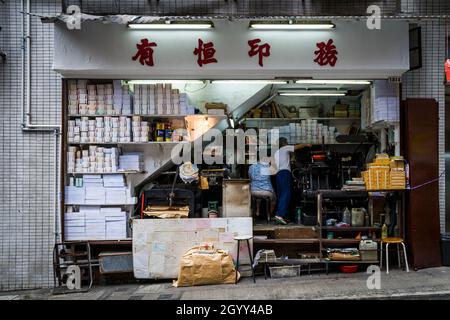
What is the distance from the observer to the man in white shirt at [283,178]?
450 inches

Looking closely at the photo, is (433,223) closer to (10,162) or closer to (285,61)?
(285,61)

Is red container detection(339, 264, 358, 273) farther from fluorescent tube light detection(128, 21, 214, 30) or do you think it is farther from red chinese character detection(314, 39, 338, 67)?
fluorescent tube light detection(128, 21, 214, 30)

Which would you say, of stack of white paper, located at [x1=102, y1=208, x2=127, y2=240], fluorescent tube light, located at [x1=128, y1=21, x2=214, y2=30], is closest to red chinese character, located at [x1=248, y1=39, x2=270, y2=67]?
fluorescent tube light, located at [x1=128, y1=21, x2=214, y2=30]

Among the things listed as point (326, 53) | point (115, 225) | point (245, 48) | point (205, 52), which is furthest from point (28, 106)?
point (326, 53)

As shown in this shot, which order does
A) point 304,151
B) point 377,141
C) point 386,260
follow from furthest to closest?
1. point 304,151
2. point 377,141
3. point 386,260

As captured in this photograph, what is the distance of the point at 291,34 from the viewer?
387 inches

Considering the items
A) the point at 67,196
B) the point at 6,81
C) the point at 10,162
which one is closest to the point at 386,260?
the point at 67,196

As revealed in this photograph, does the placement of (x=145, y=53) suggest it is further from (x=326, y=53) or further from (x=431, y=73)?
Result: (x=431, y=73)

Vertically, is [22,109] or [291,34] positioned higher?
[291,34]

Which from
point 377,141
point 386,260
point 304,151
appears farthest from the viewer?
point 304,151

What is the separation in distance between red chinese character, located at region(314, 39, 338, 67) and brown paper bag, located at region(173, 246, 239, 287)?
14.6 feet

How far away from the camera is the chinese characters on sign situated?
9781 millimetres

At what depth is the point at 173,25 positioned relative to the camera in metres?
9.75

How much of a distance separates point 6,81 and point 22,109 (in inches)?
27.3
